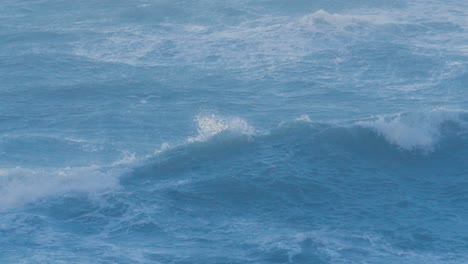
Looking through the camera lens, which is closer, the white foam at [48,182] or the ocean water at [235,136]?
the ocean water at [235,136]

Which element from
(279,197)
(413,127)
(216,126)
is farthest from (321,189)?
(216,126)

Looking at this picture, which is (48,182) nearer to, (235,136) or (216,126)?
(235,136)

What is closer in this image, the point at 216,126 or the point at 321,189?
the point at 321,189

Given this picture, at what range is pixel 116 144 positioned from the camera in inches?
2277

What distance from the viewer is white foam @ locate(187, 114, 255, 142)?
58.5 meters

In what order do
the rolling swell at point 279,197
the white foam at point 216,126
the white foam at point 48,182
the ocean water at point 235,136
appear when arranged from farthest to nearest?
the white foam at point 216,126, the white foam at point 48,182, the ocean water at point 235,136, the rolling swell at point 279,197

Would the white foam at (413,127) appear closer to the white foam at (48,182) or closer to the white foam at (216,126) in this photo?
the white foam at (216,126)

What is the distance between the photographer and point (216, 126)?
198ft

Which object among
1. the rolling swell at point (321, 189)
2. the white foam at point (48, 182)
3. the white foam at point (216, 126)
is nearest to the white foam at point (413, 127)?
the rolling swell at point (321, 189)

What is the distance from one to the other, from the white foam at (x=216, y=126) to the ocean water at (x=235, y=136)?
0.53ft

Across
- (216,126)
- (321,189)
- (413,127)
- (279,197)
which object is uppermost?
(216,126)

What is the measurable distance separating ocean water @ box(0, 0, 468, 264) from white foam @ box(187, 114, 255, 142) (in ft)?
0.53

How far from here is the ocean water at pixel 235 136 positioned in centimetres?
4716

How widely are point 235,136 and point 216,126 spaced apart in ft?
8.94
